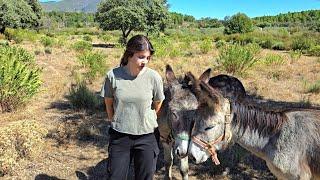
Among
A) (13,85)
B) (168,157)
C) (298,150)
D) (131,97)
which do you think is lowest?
(168,157)

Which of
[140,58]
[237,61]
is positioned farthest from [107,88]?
[237,61]

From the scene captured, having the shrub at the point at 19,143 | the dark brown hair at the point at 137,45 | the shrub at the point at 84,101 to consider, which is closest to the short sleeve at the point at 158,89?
the dark brown hair at the point at 137,45

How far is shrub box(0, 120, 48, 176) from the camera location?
205 inches

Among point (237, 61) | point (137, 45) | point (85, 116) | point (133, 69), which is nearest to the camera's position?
point (137, 45)

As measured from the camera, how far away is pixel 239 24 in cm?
4494

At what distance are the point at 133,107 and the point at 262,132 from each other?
114 cm

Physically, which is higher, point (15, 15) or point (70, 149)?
point (15, 15)

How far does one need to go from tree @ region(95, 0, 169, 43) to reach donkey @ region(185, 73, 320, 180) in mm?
26188

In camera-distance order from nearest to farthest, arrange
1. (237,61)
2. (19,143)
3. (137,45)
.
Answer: (137,45) < (19,143) < (237,61)

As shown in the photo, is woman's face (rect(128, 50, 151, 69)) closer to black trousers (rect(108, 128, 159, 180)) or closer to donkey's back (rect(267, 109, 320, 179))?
black trousers (rect(108, 128, 159, 180))

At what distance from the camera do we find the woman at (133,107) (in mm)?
3170

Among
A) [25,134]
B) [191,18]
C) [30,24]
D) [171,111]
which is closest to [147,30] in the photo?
[30,24]

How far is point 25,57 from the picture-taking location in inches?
505

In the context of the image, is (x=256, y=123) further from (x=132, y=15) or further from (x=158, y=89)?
(x=132, y=15)
